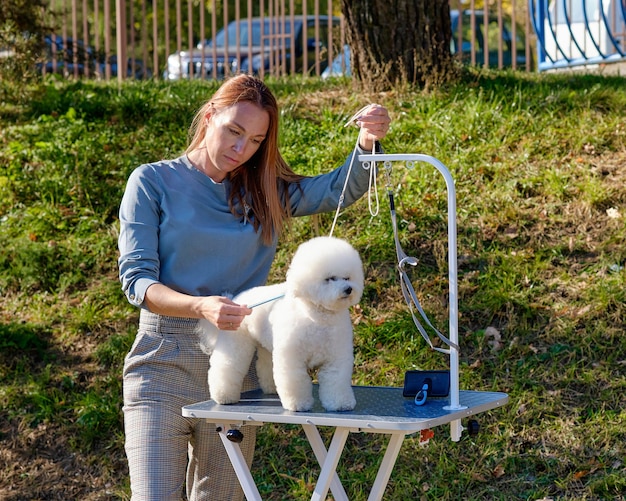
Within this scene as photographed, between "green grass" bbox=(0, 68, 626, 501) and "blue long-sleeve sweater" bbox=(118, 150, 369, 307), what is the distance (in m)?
1.85

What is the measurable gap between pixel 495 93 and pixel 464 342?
245 cm

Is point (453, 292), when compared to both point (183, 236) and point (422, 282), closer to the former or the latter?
point (183, 236)

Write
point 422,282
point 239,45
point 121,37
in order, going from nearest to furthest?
point 422,282 → point 121,37 → point 239,45

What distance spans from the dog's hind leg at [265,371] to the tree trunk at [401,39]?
13.9ft

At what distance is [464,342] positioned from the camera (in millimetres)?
4836

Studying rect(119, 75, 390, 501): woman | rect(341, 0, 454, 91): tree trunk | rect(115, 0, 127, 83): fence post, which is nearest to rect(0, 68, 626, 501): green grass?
rect(341, 0, 454, 91): tree trunk

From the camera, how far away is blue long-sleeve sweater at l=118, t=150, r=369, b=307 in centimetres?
275

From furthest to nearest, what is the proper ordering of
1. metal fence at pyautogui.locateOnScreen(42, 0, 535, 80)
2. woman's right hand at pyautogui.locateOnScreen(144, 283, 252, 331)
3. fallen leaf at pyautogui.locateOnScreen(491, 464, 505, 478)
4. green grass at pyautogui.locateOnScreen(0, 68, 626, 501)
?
metal fence at pyautogui.locateOnScreen(42, 0, 535, 80)
green grass at pyautogui.locateOnScreen(0, 68, 626, 501)
fallen leaf at pyautogui.locateOnScreen(491, 464, 505, 478)
woman's right hand at pyautogui.locateOnScreen(144, 283, 252, 331)

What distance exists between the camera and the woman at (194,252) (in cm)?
278

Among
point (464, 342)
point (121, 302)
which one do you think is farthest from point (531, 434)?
point (121, 302)

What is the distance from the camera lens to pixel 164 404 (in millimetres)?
2820

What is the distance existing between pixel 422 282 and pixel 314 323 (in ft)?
8.92

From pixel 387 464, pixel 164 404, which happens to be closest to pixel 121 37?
pixel 164 404

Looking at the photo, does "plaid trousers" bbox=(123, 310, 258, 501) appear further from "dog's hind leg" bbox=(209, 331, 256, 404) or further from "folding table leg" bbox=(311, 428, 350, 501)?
"folding table leg" bbox=(311, 428, 350, 501)
